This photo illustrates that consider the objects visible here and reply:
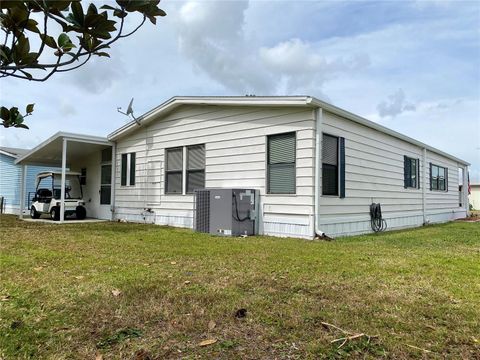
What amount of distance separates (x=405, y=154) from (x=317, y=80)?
5.89 meters

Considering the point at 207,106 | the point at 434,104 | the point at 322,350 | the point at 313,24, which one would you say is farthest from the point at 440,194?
the point at 322,350

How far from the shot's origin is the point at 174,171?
11.6m

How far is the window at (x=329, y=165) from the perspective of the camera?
8781 mm

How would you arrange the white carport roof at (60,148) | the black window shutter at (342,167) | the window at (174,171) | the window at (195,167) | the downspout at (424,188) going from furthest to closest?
the downspout at (424,188) → the white carport roof at (60,148) → the window at (174,171) → the window at (195,167) → the black window shutter at (342,167)

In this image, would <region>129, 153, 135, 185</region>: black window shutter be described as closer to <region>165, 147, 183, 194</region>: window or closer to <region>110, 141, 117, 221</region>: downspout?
<region>110, 141, 117, 221</region>: downspout

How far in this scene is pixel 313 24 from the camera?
10234mm

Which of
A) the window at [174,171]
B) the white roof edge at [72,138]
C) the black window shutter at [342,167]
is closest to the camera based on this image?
the black window shutter at [342,167]

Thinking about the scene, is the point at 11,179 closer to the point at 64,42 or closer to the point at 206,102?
the point at 206,102

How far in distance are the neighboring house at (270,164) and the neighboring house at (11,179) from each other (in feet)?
19.2

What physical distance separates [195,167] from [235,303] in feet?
25.0

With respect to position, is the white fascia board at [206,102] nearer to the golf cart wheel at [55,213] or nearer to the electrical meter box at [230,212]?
the electrical meter box at [230,212]

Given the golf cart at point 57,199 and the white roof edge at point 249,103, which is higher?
the white roof edge at point 249,103

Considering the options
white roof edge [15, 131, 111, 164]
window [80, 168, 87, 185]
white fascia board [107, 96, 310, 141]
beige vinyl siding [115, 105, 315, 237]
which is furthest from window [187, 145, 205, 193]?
window [80, 168, 87, 185]

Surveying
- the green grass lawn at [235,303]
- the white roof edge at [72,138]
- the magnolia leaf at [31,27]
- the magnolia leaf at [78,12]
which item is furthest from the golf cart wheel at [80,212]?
the magnolia leaf at [78,12]
